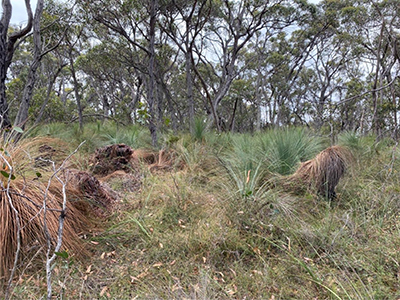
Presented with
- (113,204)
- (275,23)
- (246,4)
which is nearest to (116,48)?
(246,4)

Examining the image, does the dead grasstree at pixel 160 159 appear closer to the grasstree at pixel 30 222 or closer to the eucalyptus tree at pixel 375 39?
the grasstree at pixel 30 222

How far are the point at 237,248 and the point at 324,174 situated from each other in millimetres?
1563

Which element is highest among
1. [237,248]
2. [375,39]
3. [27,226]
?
[375,39]

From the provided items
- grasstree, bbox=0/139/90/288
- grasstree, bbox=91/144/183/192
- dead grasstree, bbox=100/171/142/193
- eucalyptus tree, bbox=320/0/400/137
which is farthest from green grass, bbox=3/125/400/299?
eucalyptus tree, bbox=320/0/400/137

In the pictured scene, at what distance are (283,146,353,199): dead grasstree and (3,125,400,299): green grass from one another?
14 centimetres

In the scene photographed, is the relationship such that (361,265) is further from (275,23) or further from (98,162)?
(275,23)

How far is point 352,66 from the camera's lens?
18016mm

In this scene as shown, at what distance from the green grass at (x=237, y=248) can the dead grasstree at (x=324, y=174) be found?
0.46 ft

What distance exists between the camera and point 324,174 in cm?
291

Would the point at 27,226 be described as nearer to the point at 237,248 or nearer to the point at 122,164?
the point at 237,248

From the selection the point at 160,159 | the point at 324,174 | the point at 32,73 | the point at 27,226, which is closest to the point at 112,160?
the point at 160,159

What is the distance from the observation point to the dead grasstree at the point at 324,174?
2888 millimetres

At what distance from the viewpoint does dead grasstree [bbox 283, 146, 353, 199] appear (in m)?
2.89

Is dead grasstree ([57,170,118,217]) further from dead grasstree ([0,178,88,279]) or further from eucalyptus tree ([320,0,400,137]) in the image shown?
eucalyptus tree ([320,0,400,137])
